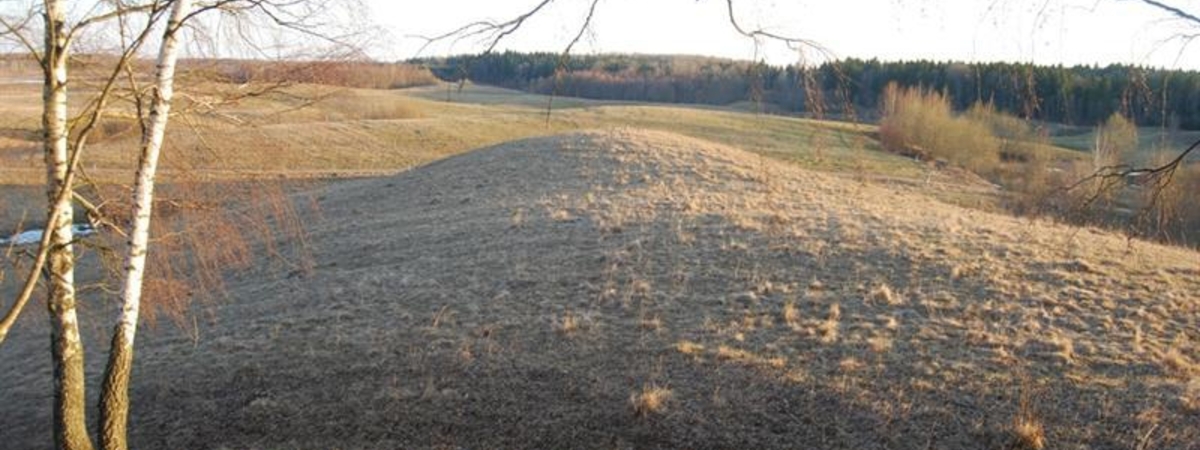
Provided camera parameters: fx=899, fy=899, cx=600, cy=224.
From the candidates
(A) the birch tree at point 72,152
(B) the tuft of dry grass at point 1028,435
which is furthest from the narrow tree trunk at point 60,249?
(B) the tuft of dry grass at point 1028,435

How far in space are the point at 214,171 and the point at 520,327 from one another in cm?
460

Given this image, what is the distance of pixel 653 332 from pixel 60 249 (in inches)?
245

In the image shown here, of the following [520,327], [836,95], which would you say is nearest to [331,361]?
[520,327]

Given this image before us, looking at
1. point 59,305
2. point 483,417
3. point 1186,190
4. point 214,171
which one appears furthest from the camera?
point 1186,190

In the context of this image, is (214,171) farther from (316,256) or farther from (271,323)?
(316,256)

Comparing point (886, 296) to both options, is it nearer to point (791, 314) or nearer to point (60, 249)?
point (791, 314)

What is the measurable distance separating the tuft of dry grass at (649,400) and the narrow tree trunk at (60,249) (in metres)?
4.67

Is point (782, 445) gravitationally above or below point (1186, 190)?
below

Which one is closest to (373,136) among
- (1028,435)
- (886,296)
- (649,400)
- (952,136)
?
(952,136)

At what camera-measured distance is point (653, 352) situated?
9977mm

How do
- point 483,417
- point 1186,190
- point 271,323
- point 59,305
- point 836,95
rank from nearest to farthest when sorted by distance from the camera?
point 836,95, point 59,305, point 483,417, point 271,323, point 1186,190

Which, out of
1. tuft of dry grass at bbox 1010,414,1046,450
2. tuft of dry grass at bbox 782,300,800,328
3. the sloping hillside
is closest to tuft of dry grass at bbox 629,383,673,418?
the sloping hillside

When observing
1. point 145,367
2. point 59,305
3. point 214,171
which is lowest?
point 145,367

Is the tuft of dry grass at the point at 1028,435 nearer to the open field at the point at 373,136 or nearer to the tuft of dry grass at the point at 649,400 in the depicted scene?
the open field at the point at 373,136
